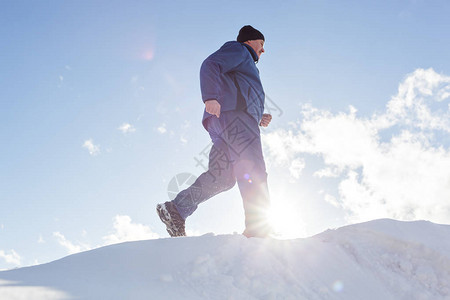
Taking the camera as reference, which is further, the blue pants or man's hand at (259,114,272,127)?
man's hand at (259,114,272,127)

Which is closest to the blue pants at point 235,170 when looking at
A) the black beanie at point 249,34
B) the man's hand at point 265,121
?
the man's hand at point 265,121

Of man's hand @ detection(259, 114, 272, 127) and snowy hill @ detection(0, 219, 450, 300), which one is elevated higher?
man's hand @ detection(259, 114, 272, 127)

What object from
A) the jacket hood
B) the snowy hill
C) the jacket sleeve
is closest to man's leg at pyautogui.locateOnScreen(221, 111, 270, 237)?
the jacket sleeve

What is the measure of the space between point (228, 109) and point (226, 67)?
417 millimetres

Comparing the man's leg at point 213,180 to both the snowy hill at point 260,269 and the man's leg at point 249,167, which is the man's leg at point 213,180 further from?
the snowy hill at point 260,269

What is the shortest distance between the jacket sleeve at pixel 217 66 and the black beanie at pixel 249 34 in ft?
1.60

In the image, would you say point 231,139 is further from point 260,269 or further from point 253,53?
point 260,269

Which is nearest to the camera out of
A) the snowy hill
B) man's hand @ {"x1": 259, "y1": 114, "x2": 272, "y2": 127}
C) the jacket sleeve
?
the snowy hill

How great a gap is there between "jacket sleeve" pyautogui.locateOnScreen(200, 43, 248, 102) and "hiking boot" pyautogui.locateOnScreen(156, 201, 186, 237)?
1.05 meters

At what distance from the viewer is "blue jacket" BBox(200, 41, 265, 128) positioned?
9.62 ft

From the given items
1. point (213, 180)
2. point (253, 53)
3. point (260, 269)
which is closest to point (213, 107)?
point (213, 180)

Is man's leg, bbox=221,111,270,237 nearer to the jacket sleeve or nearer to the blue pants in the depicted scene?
the blue pants

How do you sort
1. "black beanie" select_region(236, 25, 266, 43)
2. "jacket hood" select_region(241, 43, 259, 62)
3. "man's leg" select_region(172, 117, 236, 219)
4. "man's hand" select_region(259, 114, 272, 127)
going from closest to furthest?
"man's leg" select_region(172, 117, 236, 219), "jacket hood" select_region(241, 43, 259, 62), "black beanie" select_region(236, 25, 266, 43), "man's hand" select_region(259, 114, 272, 127)

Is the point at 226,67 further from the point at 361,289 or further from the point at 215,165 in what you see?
the point at 361,289
